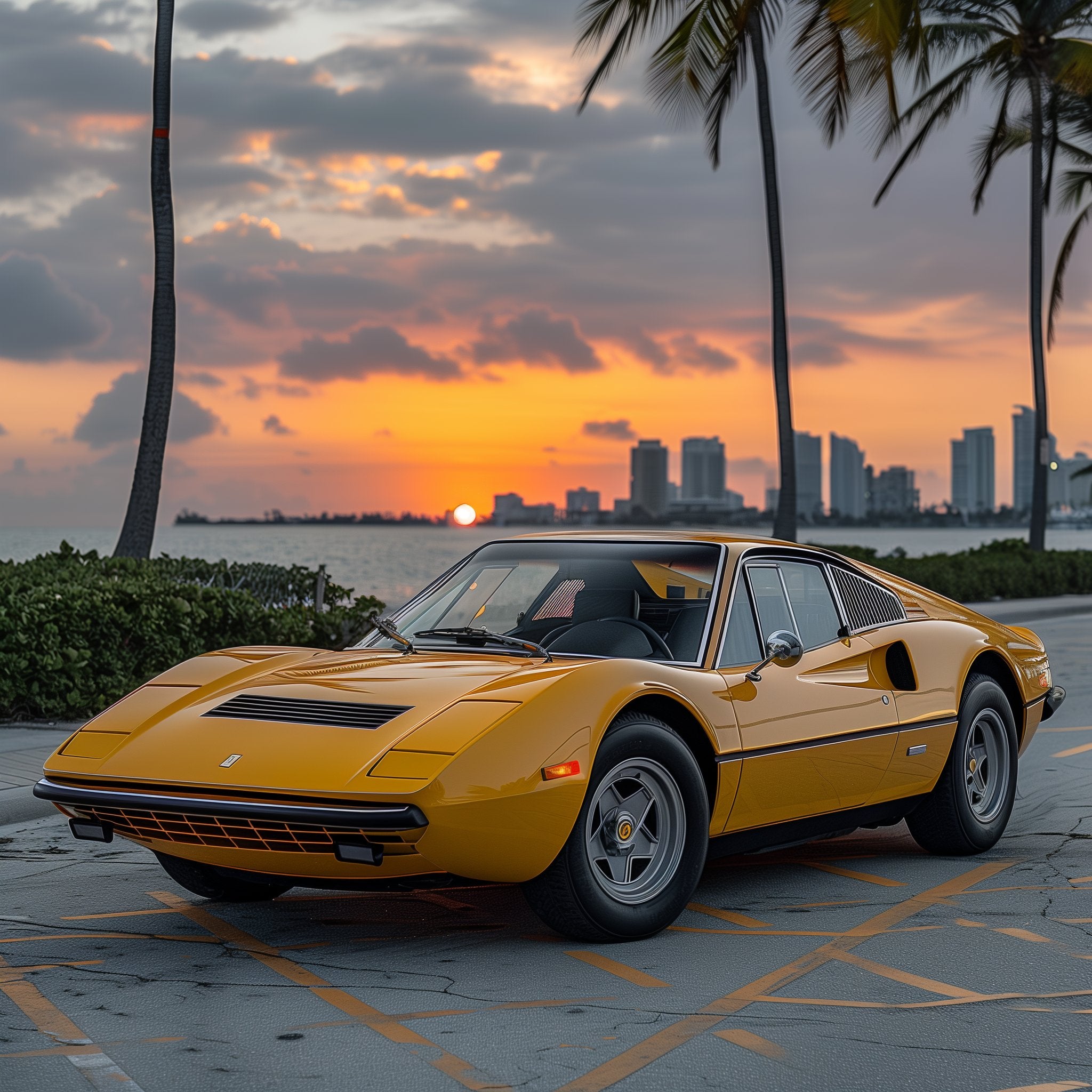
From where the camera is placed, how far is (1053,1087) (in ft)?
11.9

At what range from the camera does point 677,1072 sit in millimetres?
3746

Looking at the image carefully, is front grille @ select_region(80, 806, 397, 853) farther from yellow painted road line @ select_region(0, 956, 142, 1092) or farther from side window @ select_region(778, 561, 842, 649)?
side window @ select_region(778, 561, 842, 649)

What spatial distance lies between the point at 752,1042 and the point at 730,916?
1.48 metres

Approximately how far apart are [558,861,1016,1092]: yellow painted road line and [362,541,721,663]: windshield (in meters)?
1.20

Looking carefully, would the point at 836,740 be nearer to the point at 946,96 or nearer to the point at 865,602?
the point at 865,602

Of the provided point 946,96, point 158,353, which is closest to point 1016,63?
point 946,96

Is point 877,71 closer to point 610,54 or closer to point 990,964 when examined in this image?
point 610,54

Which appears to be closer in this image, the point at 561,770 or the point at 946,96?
the point at 561,770

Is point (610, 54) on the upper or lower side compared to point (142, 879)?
upper

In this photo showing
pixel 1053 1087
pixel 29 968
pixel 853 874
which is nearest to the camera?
pixel 1053 1087

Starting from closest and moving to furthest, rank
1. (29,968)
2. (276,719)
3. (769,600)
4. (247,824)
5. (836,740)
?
(247,824) → (29,968) → (276,719) → (836,740) → (769,600)

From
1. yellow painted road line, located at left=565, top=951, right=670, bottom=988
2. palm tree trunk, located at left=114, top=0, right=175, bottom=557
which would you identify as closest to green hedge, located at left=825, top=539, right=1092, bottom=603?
palm tree trunk, located at left=114, top=0, right=175, bottom=557

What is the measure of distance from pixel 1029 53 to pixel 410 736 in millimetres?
29219

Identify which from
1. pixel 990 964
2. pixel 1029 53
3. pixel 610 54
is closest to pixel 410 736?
pixel 990 964
